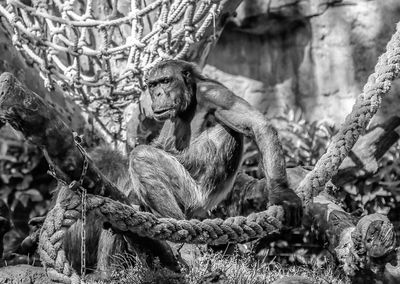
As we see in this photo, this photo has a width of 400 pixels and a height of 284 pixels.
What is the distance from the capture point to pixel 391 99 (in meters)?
7.62

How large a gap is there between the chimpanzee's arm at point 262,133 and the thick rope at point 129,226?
10cm

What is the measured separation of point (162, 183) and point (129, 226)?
915mm

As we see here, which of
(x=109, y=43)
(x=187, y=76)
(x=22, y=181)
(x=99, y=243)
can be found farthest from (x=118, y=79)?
(x=22, y=181)

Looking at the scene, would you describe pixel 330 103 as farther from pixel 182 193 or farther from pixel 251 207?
pixel 182 193

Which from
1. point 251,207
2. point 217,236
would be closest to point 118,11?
point 251,207

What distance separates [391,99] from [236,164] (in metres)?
3.07

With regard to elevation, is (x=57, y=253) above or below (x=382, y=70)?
below

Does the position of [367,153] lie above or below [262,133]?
below

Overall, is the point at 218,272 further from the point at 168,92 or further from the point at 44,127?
the point at 44,127

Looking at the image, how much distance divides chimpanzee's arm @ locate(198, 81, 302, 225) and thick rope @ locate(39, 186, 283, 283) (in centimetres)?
10

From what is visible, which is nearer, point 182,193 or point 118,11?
point 182,193

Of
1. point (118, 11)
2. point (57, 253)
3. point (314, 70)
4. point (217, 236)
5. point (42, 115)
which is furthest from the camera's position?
point (314, 70)

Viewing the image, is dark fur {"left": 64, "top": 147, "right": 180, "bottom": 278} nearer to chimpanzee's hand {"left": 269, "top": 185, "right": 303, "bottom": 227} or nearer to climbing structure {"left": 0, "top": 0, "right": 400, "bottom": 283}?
climbing structure {"left": 0, "top": 0, "right": 400, "bottom": 283}

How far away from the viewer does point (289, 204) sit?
403 centimetres
